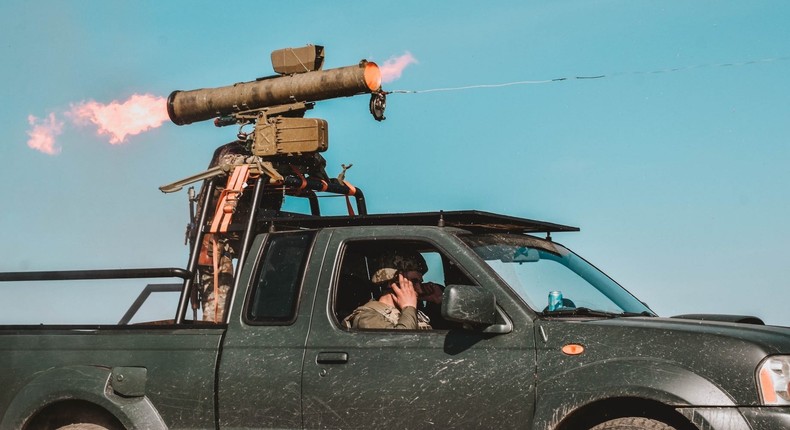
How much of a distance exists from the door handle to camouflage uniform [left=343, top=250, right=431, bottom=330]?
0.69ft

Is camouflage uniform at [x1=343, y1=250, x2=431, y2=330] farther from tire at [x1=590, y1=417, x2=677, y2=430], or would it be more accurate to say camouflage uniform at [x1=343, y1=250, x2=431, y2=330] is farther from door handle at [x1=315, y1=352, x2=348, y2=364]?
tire at [x1=590, y1=417, x2=677, y2=430]

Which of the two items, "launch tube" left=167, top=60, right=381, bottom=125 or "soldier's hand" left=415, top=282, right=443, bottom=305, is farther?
"launch tube" left=167, top=60, right=381, bottom=125

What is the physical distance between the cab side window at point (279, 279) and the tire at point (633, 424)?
193 cm

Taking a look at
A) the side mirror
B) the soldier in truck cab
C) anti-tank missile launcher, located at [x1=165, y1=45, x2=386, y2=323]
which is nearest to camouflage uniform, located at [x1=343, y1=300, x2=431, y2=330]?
the soldier in truck cab

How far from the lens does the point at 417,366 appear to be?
17.5 feet

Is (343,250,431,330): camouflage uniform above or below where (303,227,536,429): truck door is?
above


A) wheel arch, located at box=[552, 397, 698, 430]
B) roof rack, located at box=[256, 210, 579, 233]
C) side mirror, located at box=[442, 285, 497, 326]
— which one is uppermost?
roof rack, located at box=[256, 210, 579, 233]

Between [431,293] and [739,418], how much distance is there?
6.98 feet

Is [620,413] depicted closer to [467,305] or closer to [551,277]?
[467,305]

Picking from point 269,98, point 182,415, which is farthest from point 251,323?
point 269,98

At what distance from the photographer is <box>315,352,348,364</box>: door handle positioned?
218 inches

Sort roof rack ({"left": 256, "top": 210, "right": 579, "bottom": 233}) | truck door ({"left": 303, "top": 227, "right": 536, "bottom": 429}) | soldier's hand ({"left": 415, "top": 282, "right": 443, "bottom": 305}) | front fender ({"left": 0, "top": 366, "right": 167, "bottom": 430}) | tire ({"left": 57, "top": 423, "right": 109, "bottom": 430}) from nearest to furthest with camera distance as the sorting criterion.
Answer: truck door ({"left": 303, "top": 227, "right": 536, "bottom": 429}) → roof rack ({"left": 256, "top": 210, "right": 579, "bottom": 233}) → front fender ({"left": 0, "top": 366, "right": 167, "bottom": 430}) → soldier's hand ({"left": 415, "top": 282, "right": 443, "bottom": 305}) → tire ({"left": 57, "top": 423, "right": 109, "bottom": 430})

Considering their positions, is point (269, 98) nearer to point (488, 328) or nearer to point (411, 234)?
point (411, 234)

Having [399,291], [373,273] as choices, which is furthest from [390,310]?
[373,273]
